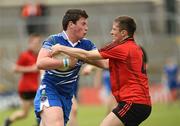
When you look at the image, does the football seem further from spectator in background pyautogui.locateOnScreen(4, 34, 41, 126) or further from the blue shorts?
spectator in background pyautogui.locateOnScreen(4, 34, 41, 126)

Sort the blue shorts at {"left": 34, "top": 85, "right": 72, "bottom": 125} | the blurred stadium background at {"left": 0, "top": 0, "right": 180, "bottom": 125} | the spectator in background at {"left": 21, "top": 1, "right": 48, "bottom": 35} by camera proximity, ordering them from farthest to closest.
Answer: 1. the spectator in background at {"left": 21, "top": 1, "right": 48, "bottom": 35}
2. the blurred stadium background at {"left": 0, "top": 0, "right": 180, "bottom": 125}
3. the blue shorts at {"left": 34, "top": 85, "right": 72, "bottom": 125}

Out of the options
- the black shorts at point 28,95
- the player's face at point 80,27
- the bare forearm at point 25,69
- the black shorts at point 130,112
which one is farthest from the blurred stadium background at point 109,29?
the black shorts at point 130,112

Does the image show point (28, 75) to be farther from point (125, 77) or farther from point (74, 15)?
point (125, 77)

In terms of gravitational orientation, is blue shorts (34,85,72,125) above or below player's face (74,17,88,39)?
below

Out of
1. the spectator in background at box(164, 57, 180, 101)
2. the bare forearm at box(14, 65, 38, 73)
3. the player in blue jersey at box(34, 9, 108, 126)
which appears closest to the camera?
the player in blue jersey at box(34, 9, 108, 126)

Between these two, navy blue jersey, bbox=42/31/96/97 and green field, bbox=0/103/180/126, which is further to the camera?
green field, bbox=0/103/180/126

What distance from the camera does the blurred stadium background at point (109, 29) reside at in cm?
3250

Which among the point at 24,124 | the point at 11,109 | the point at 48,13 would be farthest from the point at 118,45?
the point at 48,13

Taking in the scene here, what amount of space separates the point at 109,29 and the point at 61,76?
21775 mm

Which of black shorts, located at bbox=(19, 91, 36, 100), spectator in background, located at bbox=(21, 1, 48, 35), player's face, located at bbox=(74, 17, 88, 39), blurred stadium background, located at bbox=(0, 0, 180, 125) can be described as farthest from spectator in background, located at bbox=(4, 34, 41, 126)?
spectator in background, located at bbox=(21, 1, 48, 35)

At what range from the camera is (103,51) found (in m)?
11.1

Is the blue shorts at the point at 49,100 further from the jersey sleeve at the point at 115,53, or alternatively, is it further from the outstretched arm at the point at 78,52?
the jersey sleeve at the point at 115,53

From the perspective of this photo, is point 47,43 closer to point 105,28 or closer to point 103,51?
point 103,51

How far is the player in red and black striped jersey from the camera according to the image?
36.0 feet
